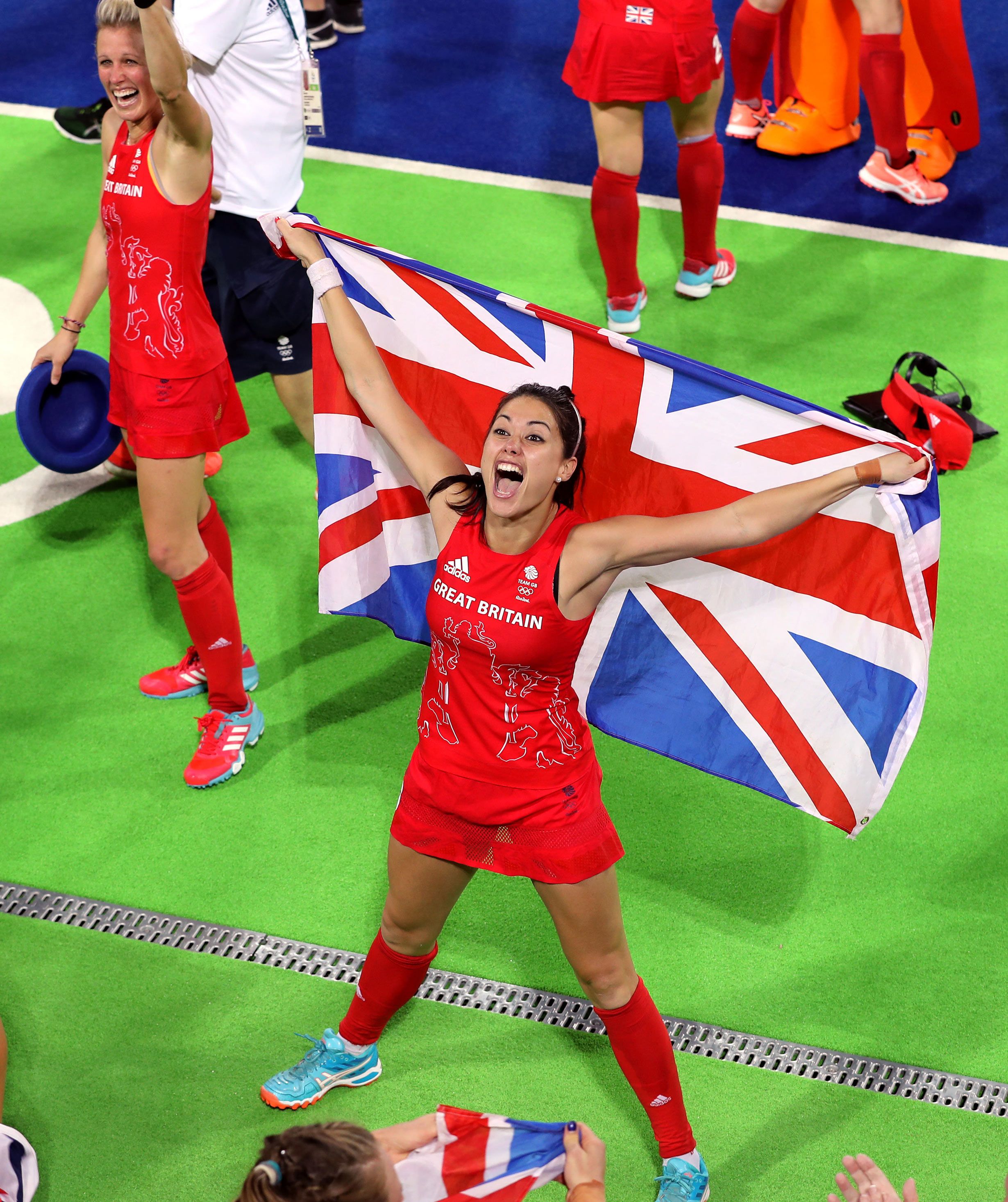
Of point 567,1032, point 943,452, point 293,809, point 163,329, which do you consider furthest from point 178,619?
point 943,452

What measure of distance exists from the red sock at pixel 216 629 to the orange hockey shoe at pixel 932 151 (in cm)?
556

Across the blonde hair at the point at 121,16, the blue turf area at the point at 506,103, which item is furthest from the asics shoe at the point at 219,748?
the blue turf area at the point at 506,103

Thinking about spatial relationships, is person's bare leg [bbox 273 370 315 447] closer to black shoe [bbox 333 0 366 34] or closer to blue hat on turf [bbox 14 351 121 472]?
blue hat on turf [bbox 14 351 121 472]

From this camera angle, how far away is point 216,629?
450 cm

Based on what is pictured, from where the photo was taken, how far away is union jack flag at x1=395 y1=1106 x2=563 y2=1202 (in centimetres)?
248

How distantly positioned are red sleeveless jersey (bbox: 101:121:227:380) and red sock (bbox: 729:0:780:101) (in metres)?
4.84

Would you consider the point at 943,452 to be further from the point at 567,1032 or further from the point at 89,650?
the point at 89,650

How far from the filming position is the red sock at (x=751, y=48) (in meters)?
7.82

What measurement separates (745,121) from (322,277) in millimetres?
5705

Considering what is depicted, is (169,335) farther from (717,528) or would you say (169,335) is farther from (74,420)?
(717,528)

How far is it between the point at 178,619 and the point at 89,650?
0.35 meters

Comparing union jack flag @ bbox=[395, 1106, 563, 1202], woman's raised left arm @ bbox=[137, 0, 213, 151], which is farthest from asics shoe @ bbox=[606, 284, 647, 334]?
union jack flag @ bbox=[395, 1106, 563, 1202]

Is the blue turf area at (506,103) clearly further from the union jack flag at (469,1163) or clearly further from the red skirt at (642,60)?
the union jack flag at (469,1163)

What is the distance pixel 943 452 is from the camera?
15.4 ft
